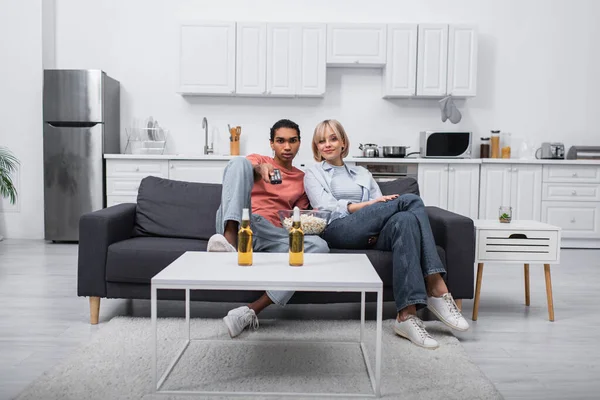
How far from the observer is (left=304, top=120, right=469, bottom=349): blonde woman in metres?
2.44

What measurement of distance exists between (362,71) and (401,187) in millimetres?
2803

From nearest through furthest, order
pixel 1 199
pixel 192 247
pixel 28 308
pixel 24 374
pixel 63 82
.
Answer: pixel 24 374 < pixel 192 247 < pixel 28 308 < pixel 63 82 < pixel 1 199

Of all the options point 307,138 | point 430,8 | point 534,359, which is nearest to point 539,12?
point 430,8

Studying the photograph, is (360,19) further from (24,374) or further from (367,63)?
(24,374)

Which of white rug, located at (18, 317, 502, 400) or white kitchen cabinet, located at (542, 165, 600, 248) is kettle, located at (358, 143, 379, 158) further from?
white rug, located at (18, 317, 502, 400)

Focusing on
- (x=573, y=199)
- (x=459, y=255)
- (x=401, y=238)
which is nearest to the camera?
(x=401, y=238)

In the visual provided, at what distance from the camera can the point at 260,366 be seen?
7.07 ft

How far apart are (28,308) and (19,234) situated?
301 centimetres

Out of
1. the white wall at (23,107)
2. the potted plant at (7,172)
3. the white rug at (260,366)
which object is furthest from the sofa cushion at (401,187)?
the white wall at (23,107)

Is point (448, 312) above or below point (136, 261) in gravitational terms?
below

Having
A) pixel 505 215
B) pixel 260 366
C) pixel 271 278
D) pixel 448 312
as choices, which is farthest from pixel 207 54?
pixel 271 278

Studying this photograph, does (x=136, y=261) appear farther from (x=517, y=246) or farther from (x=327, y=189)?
(x=517, y=246)

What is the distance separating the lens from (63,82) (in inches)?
205

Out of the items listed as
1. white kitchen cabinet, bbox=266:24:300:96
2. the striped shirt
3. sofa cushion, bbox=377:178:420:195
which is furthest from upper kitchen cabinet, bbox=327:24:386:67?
the striped shirt
